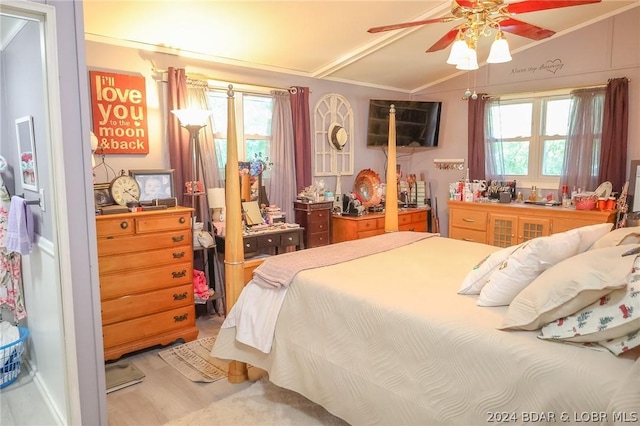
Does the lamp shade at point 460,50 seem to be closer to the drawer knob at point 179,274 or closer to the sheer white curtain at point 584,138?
the drawer knob at point 179,274

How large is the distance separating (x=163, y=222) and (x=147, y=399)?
121 centimetres

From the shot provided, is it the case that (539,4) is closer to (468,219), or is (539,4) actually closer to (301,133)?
(301,133)

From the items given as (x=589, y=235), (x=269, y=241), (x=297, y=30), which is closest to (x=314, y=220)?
(x=269, y=241)

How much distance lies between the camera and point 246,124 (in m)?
4.28

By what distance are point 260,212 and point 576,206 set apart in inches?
124

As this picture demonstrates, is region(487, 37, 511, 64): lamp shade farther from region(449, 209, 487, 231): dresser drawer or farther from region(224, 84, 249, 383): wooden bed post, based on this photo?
region(449, 209, 487, 231): dresser drawer

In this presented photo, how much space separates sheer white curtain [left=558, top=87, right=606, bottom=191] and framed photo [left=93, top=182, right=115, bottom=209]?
4.45 metres

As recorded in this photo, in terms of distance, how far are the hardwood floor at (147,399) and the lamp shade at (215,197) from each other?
4.86 feet

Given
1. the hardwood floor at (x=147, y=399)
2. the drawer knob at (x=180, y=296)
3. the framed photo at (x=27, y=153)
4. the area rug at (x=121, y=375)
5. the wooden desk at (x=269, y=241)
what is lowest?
the hardwood floor at (x=147, y=399)

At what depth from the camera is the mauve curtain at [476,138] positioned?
504cm

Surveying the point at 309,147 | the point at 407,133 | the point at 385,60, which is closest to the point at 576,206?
the point at 407,133

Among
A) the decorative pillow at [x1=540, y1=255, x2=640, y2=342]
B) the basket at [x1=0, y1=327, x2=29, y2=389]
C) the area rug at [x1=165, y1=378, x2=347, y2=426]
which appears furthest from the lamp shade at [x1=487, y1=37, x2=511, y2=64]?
the basket at [x1=0, y1=327, x2=29, y2=389]

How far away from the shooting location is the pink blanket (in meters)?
2.33

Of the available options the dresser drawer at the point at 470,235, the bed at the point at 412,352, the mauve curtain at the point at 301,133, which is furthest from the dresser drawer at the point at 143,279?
the dresser drawer at the point at 470,235
